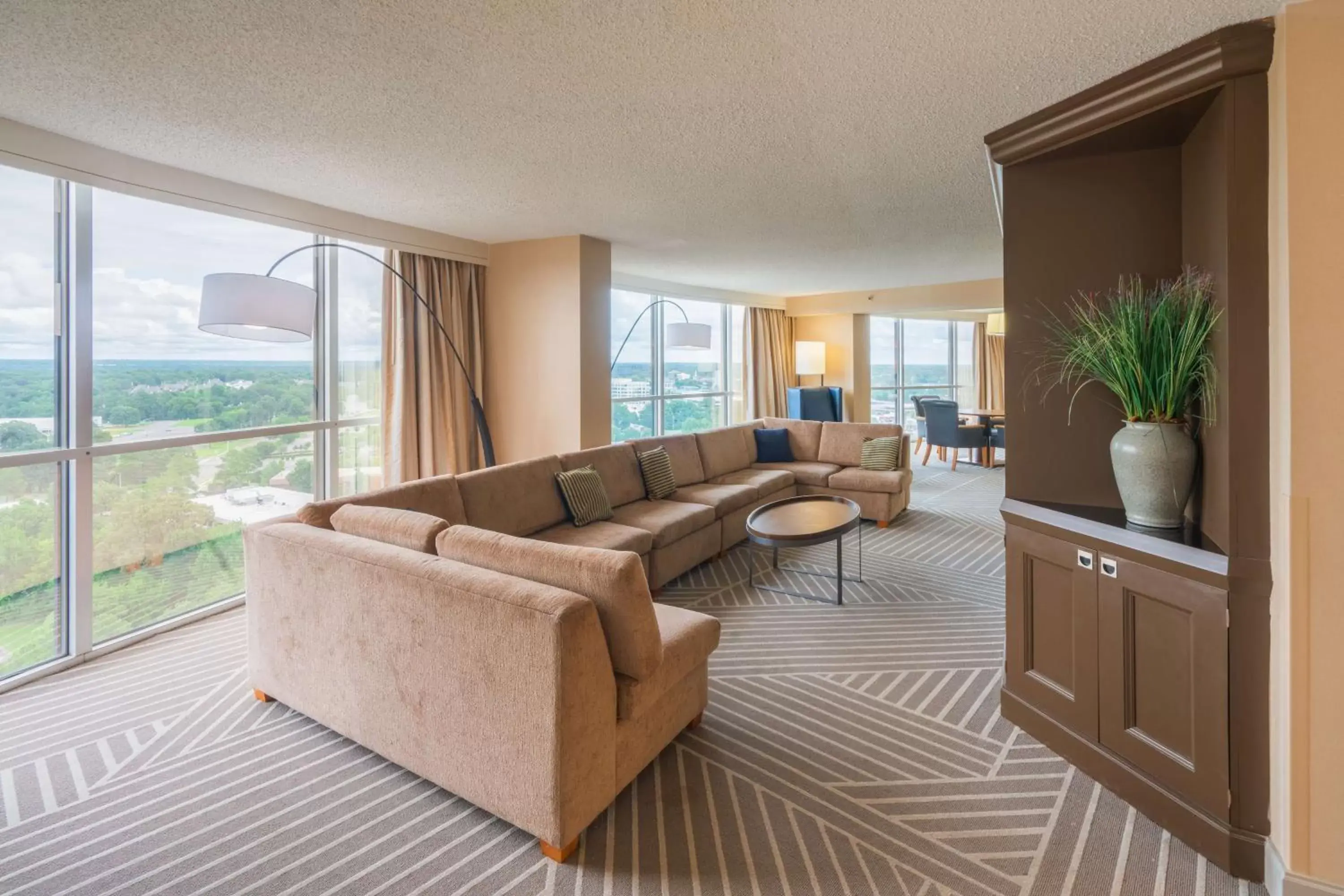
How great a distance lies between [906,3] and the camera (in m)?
1.72

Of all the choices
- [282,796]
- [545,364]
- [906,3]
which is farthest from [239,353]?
[906,3]

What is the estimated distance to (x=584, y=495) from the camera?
12.7ft

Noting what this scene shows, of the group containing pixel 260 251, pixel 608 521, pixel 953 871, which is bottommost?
pixel 953 871

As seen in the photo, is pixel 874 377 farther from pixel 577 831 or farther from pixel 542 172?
pixel 577 831

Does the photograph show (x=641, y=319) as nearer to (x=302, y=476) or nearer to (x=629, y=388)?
(x=629, y=388)

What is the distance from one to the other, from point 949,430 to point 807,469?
3.18 meters

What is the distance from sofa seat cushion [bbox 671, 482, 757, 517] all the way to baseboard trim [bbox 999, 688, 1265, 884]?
93.8 inches

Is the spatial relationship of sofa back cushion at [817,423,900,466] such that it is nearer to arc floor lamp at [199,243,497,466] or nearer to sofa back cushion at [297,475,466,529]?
sofa back cushion at [297,475,466,529]

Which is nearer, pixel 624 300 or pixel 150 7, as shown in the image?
pixel 150 7

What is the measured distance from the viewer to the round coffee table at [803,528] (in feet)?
11.5

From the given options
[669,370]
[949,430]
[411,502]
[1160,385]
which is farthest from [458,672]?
[949,430]

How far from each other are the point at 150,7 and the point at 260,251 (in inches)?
86.4

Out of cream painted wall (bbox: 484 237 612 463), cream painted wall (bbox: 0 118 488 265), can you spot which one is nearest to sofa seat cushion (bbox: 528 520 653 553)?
cream painted wall (bbox: 484 237 612 463)

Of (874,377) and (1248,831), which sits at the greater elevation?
(874,377)
